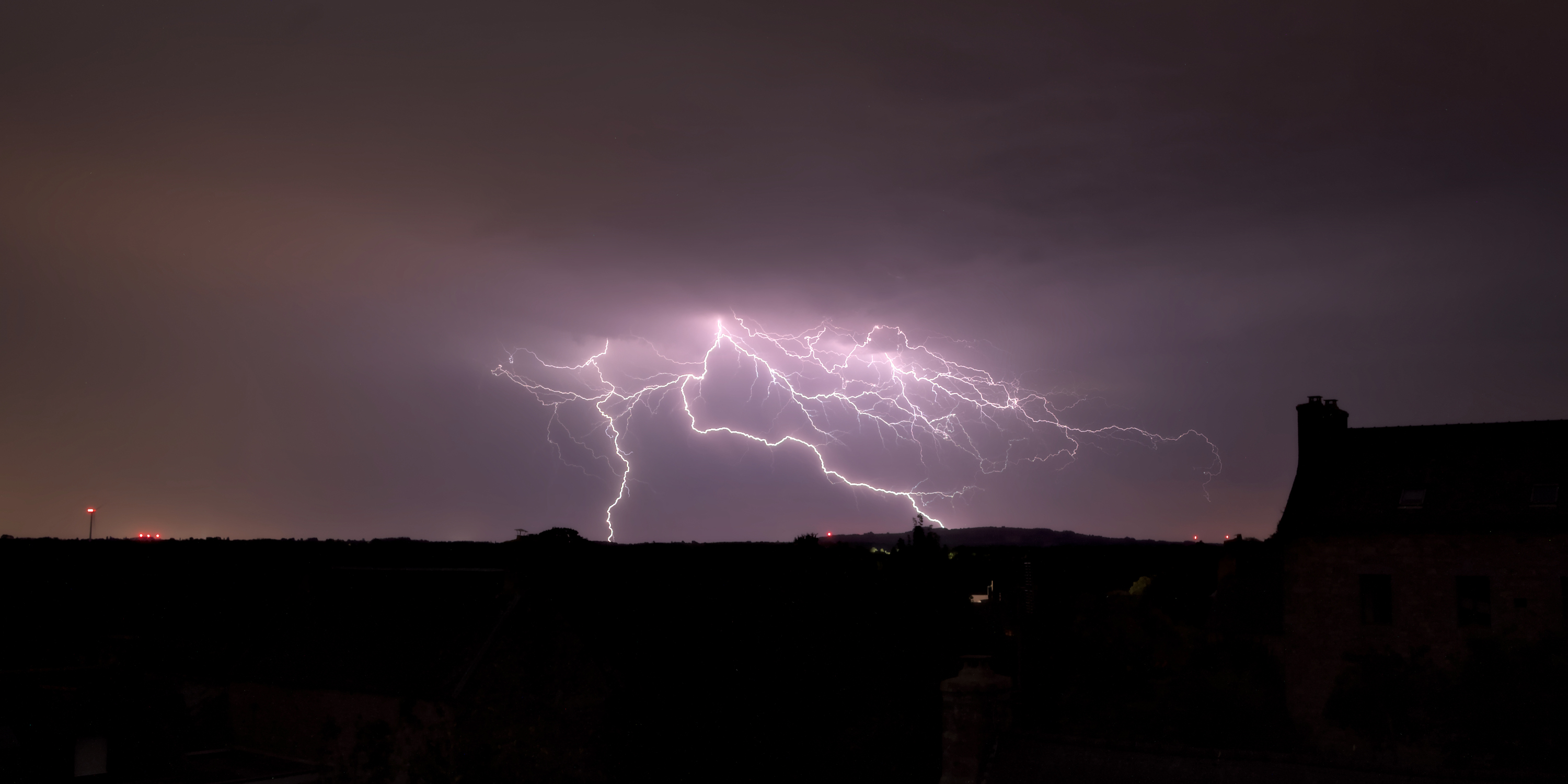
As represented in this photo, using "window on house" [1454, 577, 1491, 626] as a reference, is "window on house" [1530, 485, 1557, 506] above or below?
above

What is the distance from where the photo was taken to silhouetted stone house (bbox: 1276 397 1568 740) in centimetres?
2698

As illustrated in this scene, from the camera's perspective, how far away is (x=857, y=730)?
77.2ft

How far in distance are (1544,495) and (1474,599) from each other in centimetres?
358

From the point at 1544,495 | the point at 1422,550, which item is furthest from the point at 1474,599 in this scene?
the point at 1544,495

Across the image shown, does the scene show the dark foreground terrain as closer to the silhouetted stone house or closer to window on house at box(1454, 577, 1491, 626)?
the silhouetted stone house

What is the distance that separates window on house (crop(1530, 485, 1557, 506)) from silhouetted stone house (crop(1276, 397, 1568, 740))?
2cm

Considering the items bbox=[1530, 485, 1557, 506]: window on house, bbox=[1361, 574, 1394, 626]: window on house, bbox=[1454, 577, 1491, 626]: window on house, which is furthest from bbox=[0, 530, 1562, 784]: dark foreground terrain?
bbox=[1530, 485, 1557, 506]: window on house

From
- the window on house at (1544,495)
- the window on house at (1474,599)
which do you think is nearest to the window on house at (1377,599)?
the window on house at (1474,599)

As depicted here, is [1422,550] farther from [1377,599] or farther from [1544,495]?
[1544,495]

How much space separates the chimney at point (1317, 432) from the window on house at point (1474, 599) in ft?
19.5

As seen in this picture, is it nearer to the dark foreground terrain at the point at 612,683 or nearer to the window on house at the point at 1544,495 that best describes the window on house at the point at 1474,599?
the window on house at the point at 1544,495

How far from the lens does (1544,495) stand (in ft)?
92.6

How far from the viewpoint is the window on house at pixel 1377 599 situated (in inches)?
1143

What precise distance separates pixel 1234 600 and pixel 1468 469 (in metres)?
12.7
